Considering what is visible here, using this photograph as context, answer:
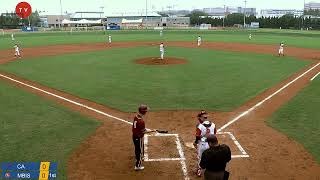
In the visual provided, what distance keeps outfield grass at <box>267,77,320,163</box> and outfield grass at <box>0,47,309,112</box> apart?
7.10 ft

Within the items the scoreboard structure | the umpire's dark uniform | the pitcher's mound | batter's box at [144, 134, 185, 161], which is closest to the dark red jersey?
the umpire's dark uniform

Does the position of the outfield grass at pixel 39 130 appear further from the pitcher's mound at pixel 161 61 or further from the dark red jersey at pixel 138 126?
the pitcher's mound at pixel 161 61

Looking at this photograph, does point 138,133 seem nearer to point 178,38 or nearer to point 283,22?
A: point 178,38

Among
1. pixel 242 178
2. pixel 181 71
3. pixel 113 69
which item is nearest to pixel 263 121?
pixel 242 178

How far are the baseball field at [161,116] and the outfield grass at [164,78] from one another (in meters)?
0.06

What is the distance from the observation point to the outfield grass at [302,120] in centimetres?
1180

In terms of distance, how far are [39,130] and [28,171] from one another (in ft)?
12.6

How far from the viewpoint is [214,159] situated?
21.9 feet

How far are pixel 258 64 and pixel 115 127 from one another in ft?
62.8

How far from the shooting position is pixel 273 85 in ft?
68.0

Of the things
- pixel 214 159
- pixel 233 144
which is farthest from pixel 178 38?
pixel 214 159

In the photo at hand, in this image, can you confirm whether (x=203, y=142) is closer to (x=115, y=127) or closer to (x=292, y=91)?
(x=115, y=127)

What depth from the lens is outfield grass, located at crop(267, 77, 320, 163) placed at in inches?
464

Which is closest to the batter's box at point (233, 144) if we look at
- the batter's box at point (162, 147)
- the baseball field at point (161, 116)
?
the baseball field at point (161, 116)
